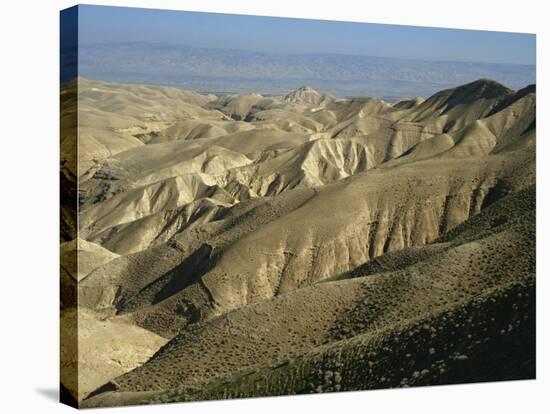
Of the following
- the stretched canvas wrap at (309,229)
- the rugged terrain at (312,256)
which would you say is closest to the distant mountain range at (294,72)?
the stretched canvas wrap at (309,229)

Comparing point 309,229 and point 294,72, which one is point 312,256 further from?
point 294,72

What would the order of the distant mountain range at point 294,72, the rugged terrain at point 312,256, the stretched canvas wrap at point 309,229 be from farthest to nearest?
the distant mountain range at point 294,72, the rugged terrain at point 312,256, the stretched canvas wrap at point 309,229

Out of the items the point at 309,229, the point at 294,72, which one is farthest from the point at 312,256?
the point at 294,72

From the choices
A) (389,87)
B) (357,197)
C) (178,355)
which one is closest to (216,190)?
(357,197)

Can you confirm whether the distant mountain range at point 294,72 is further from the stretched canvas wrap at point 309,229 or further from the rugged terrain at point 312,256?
the rugged terrain at point 312,256

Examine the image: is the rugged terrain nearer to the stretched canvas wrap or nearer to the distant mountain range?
the stretched canvas wrap
